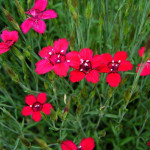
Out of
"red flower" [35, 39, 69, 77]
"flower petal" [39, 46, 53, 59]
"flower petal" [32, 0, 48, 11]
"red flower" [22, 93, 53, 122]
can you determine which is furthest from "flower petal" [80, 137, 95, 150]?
"flower petal" [32, 0, 48, 11]

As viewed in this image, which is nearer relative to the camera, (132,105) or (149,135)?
(149,135)

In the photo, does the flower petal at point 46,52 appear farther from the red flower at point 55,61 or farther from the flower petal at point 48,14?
the flower petal at point 48,14

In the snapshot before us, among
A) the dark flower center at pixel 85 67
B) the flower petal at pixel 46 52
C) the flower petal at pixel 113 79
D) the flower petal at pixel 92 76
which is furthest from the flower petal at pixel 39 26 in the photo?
the flower petal at pixel 113 79

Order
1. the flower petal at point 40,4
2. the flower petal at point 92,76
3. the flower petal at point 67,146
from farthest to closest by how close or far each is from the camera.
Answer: the flower petal at point 40,4
the flower petal at point 67,146
the flower petal at point 92,76

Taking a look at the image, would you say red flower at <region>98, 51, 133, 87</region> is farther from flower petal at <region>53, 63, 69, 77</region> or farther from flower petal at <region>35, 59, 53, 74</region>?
flower petal at <region>35, 59, 53, 74</region>

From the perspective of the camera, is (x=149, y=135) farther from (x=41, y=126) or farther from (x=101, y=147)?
(x=41, y=126)

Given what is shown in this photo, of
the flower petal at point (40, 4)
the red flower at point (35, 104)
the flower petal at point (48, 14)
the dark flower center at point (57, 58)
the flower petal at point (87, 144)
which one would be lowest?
the flower petal at point (87, 144)

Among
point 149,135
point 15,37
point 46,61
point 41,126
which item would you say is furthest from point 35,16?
point 149,135

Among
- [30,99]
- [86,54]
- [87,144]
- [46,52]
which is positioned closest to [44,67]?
[46,52]
